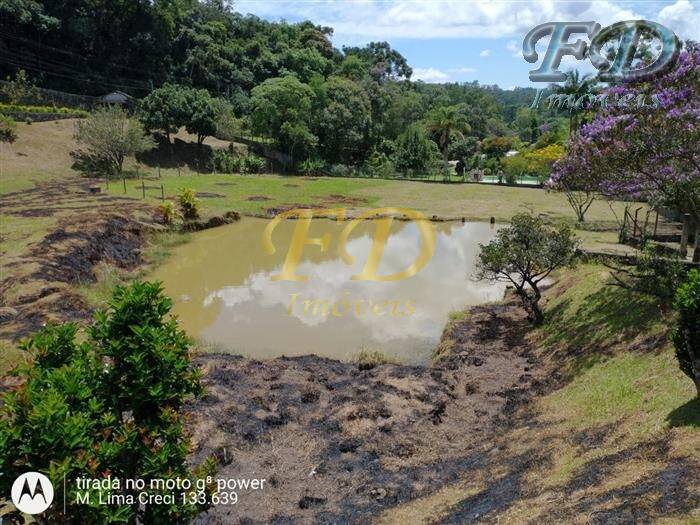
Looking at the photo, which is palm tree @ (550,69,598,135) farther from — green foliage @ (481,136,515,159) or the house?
the house

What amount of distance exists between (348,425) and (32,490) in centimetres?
663

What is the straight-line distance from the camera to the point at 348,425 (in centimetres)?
1003

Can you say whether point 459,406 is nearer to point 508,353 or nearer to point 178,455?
point 508,353

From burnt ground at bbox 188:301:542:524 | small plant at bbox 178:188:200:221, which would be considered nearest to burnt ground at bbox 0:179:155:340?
small plant at bbox 178:188:200:221

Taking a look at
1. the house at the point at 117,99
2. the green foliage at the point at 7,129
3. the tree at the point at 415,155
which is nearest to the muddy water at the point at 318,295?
the green foliage at the point at 7,129

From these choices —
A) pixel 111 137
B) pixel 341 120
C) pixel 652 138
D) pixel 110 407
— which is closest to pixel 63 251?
pixel 110 407

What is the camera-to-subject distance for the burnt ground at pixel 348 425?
795 centimetres

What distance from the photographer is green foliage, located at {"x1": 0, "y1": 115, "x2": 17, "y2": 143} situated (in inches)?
1527

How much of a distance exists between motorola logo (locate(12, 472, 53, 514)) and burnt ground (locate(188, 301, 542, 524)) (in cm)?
364

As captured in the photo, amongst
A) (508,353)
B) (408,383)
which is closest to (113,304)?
(408,383)

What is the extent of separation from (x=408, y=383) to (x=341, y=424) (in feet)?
6.99

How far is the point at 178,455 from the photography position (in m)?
4.93

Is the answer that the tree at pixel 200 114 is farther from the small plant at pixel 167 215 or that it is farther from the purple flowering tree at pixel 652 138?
the purple flowering tree at pixel 652 138

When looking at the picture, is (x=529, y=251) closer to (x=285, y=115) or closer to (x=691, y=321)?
(x=691, y=321)
